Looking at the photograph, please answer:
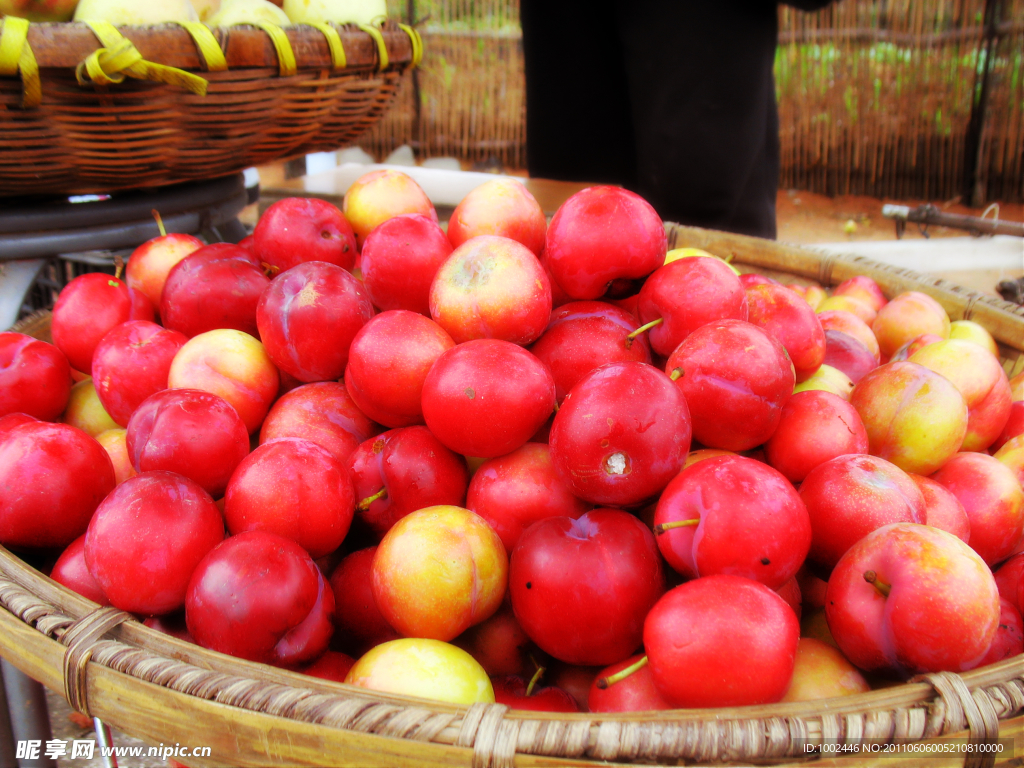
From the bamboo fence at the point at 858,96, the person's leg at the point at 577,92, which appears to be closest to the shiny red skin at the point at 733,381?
the person's leg at the point at 577,92

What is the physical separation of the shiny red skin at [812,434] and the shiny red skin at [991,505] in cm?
16

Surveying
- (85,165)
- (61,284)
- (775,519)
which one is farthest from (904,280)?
(61,284)

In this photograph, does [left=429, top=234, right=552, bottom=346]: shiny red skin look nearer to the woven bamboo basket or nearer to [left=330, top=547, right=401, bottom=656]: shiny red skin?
[left=330, top=547, right=401, bottom=656]: shiny red skin

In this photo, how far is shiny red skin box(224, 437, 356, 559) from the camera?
870 millimetres

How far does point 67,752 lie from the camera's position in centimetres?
123

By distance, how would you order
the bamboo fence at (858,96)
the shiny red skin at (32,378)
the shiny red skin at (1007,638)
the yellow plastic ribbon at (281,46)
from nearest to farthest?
the shiny red skin at (1007,638)
the shiny red skin at (32,378)
the yellow plastic ribbon at (281,46)
the bamboo fence at (858,96)

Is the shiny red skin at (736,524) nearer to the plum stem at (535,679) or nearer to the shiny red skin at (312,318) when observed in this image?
the plum stem at (535,679)

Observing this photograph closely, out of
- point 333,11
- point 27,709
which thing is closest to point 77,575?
point 27,709

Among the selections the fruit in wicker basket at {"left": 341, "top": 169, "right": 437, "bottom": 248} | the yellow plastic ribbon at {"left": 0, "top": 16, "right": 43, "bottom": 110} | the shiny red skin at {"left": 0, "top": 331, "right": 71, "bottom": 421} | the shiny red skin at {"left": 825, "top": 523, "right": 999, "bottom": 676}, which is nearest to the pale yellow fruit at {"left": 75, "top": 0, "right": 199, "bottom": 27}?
the yellow plastic ribbon at {"left": 0, "top": 16, "right": 43, "bottom": 110}

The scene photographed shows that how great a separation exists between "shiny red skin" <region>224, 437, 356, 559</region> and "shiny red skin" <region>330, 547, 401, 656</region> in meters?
0.04

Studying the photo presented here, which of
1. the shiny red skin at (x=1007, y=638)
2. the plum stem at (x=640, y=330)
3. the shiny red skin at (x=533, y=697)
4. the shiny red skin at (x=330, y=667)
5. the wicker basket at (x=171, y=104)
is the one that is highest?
the wicker basket at (x=171, y=104)

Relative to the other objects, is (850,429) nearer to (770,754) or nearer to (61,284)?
(770,754)

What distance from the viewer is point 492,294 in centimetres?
102

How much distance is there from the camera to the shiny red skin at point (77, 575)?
893 mm
